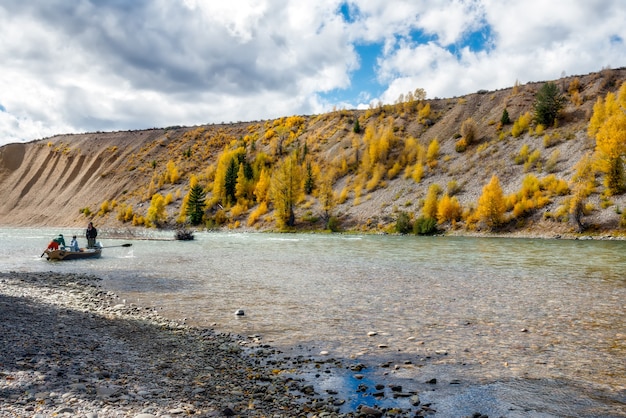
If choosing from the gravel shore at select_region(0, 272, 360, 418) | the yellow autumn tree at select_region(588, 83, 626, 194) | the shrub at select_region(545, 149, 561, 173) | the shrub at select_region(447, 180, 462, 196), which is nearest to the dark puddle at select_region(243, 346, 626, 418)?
the gravel shore at select_region(0, 272, 360, 418)

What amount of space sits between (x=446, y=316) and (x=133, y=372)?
28.0 ft

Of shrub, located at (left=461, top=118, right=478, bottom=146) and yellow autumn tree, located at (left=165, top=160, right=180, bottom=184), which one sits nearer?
shrub, located at (left=461, top=118, right=478, bottom=146)

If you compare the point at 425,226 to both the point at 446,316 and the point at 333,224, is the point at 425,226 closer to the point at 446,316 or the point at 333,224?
the point at 333,224

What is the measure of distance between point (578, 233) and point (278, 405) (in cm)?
4867

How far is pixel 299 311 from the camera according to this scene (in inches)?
507

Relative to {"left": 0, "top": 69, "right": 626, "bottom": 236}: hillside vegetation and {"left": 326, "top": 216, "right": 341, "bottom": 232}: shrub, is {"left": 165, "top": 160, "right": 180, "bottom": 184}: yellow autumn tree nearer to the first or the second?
{"left": 0, "top": 69, "right": 626, "bottom": 236}: hillside vegetation

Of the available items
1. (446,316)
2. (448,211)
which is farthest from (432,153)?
(446,316)

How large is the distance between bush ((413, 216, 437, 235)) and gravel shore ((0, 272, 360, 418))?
48328 mm

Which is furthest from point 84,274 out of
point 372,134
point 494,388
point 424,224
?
point 372,134

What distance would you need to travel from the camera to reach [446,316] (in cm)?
1200

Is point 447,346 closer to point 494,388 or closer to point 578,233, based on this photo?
point 494,388

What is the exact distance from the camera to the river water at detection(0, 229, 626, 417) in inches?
274

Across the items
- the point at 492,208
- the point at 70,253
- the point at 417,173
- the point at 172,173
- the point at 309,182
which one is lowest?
the point at 70,253

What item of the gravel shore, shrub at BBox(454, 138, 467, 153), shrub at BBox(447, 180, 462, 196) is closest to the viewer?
the gravel shore
